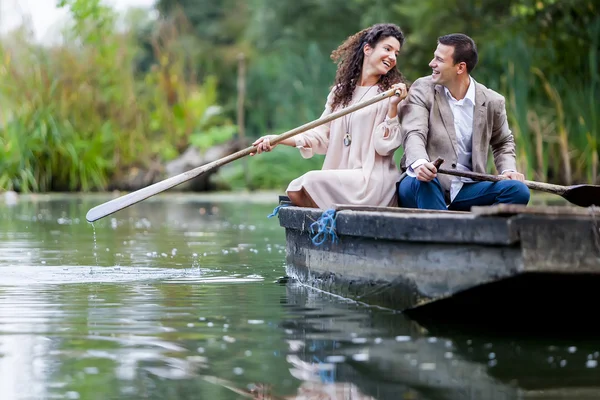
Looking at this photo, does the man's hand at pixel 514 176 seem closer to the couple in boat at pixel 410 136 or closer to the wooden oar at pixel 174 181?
the couple in boat at pixel 410 136

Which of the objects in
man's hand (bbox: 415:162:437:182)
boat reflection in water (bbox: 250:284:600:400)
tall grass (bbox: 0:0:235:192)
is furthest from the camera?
tall grass (bbox: 0:0:235:192)

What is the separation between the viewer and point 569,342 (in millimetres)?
4453

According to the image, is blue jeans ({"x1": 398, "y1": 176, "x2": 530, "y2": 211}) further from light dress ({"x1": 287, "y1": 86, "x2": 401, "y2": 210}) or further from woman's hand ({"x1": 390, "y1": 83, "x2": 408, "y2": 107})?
woman's hand ({"x1": 390, "y1": 83, "x2": 408, "y2": 107})

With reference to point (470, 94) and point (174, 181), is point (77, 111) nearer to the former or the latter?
point (174, 181)

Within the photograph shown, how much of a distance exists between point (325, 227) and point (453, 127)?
0.83 meters

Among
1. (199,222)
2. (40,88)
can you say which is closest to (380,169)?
(199,222)

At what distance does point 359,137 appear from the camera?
632cm

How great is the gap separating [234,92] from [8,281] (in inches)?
872

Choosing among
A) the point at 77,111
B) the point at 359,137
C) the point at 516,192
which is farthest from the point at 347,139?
the point at 77,111

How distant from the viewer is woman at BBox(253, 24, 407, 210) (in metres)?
6.13

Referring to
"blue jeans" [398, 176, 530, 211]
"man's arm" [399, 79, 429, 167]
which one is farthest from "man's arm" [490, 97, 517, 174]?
"man's arm" [399, 79, 429, 167]

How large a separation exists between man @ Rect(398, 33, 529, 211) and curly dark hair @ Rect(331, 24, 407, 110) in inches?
15.9

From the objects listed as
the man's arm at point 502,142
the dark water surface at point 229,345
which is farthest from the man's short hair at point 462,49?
the dark water surface at point 229,345

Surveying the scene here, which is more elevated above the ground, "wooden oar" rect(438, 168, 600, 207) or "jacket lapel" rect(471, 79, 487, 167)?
"jacket lapel" rect(471, 79, 487, 167)
